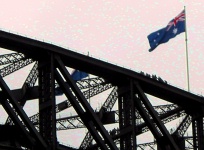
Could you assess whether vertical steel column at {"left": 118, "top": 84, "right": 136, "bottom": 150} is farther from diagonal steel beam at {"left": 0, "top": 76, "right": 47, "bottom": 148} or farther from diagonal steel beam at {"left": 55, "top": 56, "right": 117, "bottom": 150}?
diagonal steel beam at {"left": 0, "top": 76, "right": 47, "bottom": 148}

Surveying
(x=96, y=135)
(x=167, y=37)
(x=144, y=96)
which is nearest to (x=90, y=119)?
(x=96, y=135)

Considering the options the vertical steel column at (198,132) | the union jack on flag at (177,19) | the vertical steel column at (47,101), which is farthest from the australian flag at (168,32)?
the vertical steel column at (47,101)

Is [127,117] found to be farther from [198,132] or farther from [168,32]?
[168,32]

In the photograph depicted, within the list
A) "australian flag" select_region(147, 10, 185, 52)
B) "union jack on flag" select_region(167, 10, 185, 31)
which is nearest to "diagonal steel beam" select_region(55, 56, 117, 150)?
"australian flag" select_region(147, 10, 185, 52)

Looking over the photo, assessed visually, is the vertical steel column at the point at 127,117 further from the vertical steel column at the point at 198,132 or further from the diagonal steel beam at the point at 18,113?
the diagonal steel beam at the point at 18,113

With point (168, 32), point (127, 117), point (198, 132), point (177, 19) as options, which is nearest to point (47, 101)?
point (127, 117)
